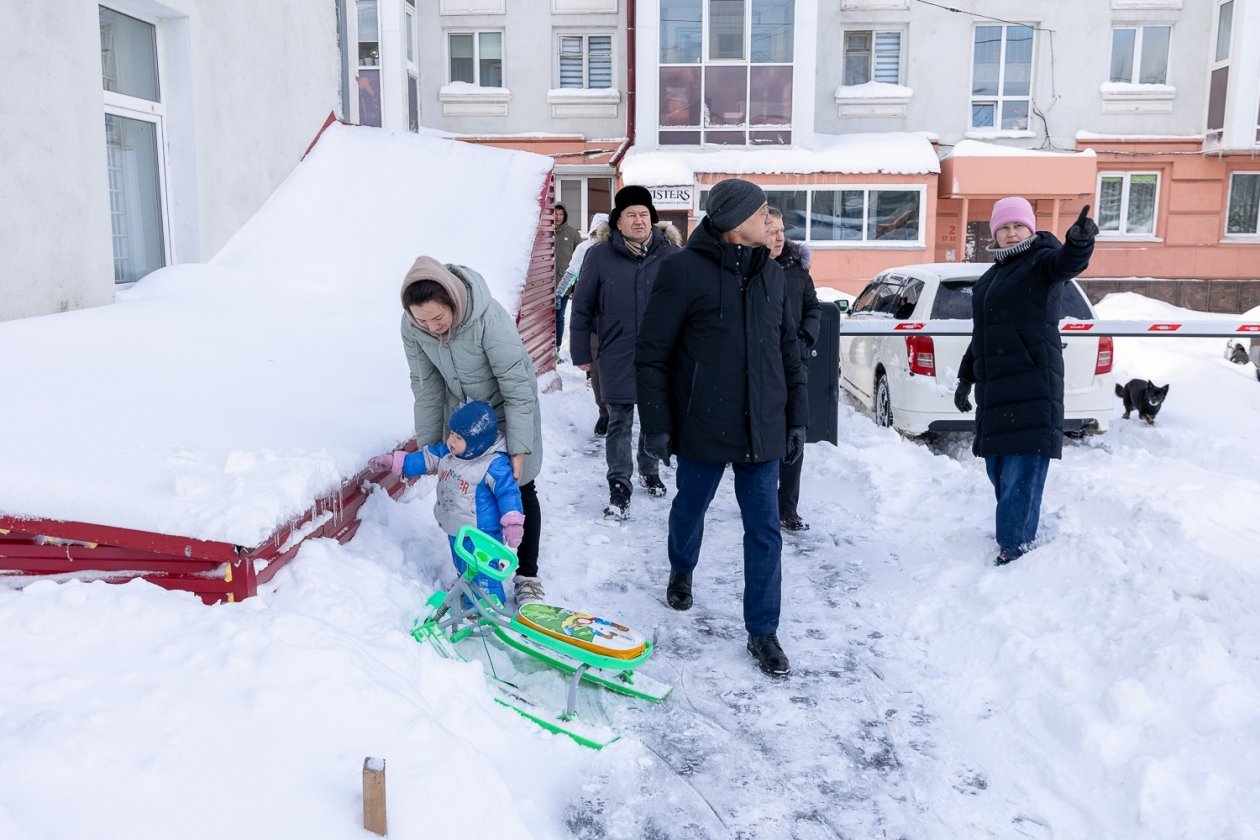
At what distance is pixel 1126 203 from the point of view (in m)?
22.0

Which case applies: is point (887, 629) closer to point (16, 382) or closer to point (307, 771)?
point (307, 771)

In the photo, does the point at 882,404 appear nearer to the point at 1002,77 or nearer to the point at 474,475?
the point at 474,475

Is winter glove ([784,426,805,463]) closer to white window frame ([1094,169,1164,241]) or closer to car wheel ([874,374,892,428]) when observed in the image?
car wheel ([874,374,892,428])

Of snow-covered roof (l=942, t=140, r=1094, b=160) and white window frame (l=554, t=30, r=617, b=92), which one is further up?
white window frame (l=554, t=30, r=617, b=92)

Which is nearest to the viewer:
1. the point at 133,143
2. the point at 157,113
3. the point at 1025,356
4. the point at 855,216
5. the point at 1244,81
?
the point at 1025,356

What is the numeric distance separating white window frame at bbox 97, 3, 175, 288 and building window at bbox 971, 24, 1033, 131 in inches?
727

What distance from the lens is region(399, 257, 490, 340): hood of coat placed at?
3934mm

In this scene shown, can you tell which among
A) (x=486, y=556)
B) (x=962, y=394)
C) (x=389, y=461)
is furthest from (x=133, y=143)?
(x=962, y=394)

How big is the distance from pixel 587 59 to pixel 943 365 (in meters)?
16.6

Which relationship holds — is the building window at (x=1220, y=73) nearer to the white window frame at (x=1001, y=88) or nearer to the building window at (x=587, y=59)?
the white window frame at (x=1001, y=88)

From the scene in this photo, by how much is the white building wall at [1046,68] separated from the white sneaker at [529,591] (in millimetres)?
19338

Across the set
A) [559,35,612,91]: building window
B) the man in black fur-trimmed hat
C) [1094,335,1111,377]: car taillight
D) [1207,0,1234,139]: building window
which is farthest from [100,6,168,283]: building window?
[1207,0,1234,139]: building window

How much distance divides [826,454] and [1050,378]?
269cm

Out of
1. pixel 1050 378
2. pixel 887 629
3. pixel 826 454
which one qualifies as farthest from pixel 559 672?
pixel 826 454
